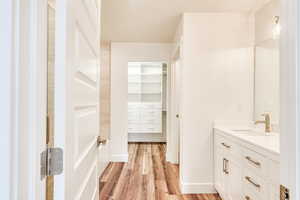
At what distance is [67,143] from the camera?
2.43ft

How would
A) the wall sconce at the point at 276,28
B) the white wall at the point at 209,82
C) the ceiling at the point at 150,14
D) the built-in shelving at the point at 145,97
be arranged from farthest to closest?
the built-in shelving at the point at 145,97
the white wall at the point at 209,82
the ceiling at the point at 150,14
the wall sconce at the point at 276,28

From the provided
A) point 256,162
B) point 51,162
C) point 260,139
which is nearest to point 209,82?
point 260,139

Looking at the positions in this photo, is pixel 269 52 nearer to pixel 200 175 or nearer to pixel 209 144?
pixel 209 144

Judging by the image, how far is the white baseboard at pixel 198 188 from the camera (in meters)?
2.93

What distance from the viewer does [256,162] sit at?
71.6 inches

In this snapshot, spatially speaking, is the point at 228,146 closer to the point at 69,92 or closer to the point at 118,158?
the point at 69,92

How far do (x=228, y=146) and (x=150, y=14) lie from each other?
203cm

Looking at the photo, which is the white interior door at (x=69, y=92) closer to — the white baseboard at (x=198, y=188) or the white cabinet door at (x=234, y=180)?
the white cabinet door at (x=234, y=180)

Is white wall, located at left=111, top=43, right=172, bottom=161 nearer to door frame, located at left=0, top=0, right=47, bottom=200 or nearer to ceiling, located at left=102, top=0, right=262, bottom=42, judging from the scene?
ceiling, located at left=102, top=0, right=262, bottom=42

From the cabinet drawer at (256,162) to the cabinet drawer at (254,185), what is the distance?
5 centimetres

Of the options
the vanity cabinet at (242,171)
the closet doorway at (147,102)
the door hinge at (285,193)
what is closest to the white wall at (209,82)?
the vanity cabinet at (242,171)

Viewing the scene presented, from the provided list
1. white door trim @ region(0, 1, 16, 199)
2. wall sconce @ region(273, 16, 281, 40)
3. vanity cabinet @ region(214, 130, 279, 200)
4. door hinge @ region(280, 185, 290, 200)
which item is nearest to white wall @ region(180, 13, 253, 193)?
vanity cabinet @ region(214, 130, 279, 200)

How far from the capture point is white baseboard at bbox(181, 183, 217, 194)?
293cm

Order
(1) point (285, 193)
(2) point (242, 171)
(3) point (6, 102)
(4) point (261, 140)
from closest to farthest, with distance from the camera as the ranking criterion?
(3) point (6, 102) → (1) point (285, 193) → (4) point (261, 140) → (2) point (242, 171)
